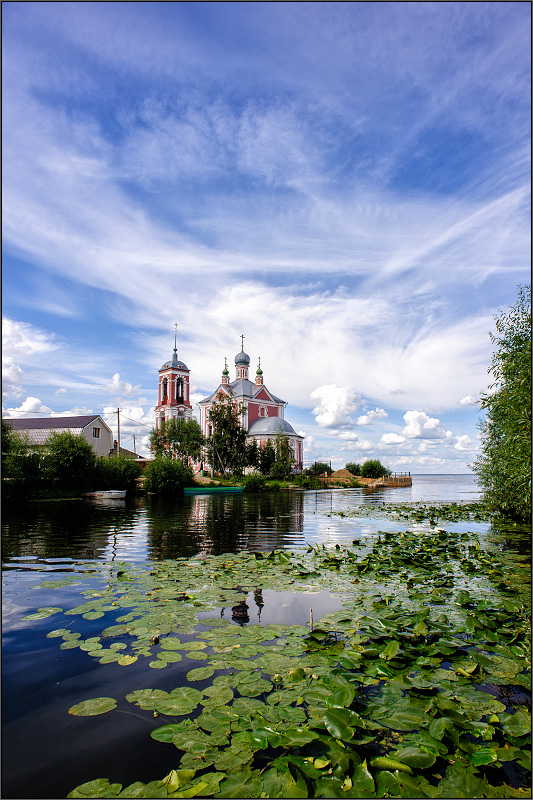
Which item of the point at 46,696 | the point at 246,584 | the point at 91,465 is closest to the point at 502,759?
the point at 46,696

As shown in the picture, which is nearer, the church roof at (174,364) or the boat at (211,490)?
the boat at (211,490)

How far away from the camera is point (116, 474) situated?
4425 centimetres

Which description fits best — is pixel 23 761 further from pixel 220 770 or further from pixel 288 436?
pixel 288 436

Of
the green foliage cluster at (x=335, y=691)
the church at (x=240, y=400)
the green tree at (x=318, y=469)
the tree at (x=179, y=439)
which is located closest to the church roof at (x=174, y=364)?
the church at (x=240, y=400)

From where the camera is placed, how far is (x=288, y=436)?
69.5m

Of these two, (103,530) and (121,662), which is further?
(103,530)

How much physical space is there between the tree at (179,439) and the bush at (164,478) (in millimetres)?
17688

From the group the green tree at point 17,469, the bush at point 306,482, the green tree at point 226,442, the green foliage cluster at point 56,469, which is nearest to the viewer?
the green tree at point 17,469

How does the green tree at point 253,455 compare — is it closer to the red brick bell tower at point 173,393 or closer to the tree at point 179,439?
the tree at point 179,439

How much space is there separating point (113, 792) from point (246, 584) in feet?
18.3

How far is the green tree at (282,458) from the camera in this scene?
63.1 metres

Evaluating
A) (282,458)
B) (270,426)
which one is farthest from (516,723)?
(270,426)

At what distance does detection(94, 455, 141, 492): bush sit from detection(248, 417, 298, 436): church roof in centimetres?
2749

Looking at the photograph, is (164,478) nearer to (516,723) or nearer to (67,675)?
(67,675)
